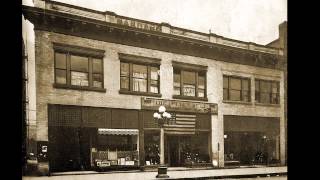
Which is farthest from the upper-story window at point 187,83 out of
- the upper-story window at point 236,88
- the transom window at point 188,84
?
the upper-story window at point 236,88

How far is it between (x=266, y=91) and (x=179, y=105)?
4.41 m

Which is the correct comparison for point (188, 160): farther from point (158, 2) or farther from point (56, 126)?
point (158, 2)

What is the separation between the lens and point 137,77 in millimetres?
13570

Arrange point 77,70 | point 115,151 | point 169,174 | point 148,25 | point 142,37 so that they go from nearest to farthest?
point 169,174, point 77,70, point 115,151, point 148,25, point 142,37

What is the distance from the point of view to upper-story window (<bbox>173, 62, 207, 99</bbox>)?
14148 mm

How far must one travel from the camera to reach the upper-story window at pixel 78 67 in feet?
39.4

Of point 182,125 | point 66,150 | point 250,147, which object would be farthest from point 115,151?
point 250,147

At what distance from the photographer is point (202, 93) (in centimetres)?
1438

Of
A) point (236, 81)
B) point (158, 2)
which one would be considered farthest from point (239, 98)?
point (158, 2)

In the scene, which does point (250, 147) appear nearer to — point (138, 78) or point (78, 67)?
point (138, 78)

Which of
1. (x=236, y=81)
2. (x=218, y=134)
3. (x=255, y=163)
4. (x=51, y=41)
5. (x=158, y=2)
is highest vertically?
(x=158, y=2)

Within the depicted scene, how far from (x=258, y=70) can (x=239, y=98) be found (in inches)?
62.2

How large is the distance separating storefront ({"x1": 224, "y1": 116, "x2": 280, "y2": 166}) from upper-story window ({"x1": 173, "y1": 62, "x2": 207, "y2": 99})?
203 cm

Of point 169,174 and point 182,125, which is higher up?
point 182,125
